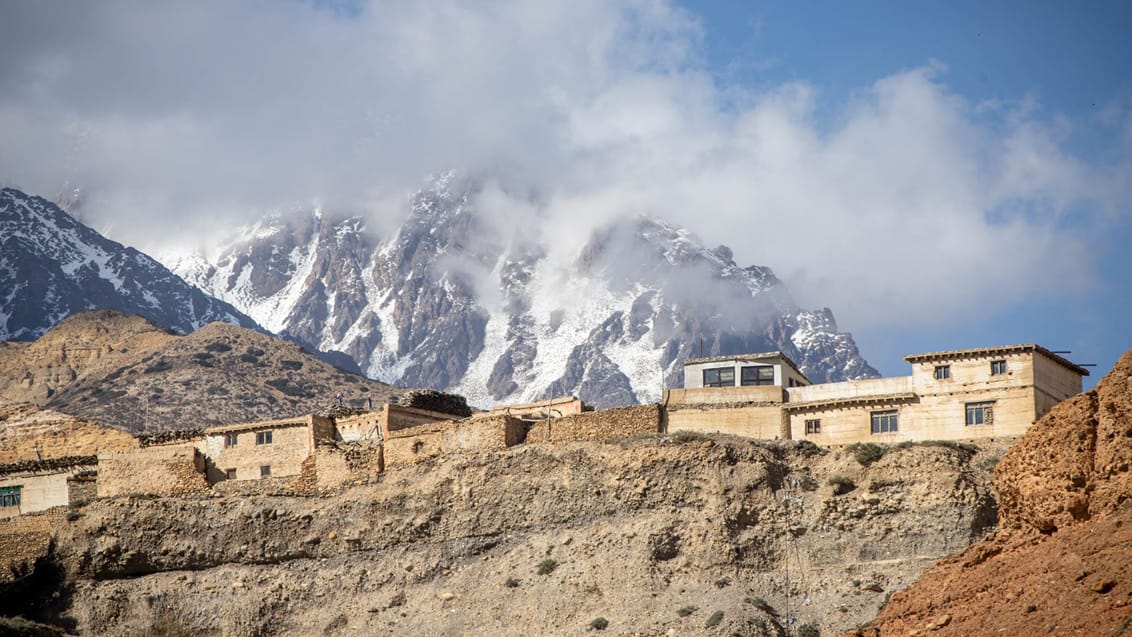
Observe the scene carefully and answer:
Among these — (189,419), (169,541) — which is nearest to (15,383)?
(189,419)

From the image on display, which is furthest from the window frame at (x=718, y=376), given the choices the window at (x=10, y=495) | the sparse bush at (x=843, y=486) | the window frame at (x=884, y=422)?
the window at (x=10, y=495)

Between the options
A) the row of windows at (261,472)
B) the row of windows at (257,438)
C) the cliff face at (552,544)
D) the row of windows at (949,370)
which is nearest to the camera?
the cliff face at (552,544)

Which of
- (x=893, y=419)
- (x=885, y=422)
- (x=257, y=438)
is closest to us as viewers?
(x=893, y=419)

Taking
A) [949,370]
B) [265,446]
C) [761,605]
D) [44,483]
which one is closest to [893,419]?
[949,370]

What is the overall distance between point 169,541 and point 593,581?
65.0 feet

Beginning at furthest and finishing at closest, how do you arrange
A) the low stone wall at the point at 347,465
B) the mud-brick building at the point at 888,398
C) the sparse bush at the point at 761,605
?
1. the low stone wall at the point at 347,465
2. the mud-brick building at the point at 888,398
3. the sparse bush at the point at 761,605

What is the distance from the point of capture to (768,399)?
6581 centimetres

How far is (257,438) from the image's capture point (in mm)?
72875

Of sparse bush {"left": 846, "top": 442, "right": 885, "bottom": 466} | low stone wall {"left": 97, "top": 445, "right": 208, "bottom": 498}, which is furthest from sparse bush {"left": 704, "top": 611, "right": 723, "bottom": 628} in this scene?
low stone wall {"left": 97, "top": 445, "right": 208, "bottom": 498}

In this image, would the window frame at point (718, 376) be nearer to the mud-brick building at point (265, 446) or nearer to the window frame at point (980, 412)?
the window frame at point (980, 412)

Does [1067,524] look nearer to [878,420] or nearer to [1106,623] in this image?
[1106,623]

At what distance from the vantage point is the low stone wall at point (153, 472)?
71.9 metres

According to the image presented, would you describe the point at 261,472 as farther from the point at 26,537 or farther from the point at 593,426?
the point at 593,426

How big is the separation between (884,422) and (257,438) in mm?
27408
